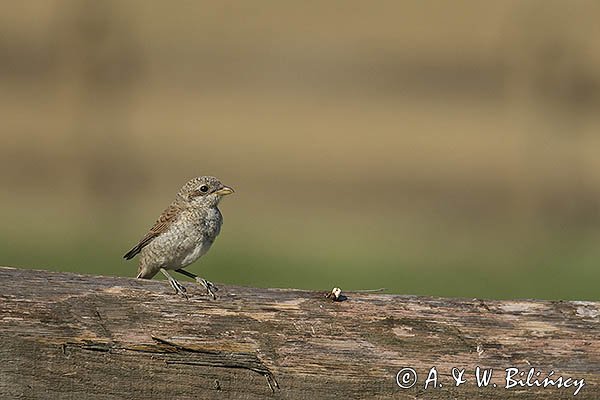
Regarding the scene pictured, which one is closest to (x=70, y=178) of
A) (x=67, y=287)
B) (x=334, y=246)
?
(x=334, y=246)

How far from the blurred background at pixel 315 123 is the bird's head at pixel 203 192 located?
640 centimetres

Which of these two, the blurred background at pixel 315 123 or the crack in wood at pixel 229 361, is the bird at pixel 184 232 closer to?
the crack in wood at pixel 229 361

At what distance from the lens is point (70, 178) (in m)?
18.5

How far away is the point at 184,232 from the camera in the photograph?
22.4ft

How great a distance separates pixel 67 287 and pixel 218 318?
429 millimetres

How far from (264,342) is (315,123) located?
53.7ft

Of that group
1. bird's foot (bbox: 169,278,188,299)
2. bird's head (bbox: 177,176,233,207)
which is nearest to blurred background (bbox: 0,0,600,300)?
bird's head (bbox: 177,176,233,207)

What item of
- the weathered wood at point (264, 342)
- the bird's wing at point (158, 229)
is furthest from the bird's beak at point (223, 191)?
the weathered wood at point (264, 342)

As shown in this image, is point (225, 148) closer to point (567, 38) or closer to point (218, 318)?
point (567, 38)

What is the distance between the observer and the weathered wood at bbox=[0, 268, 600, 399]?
416cm

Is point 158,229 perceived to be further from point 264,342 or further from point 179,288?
point 264,342

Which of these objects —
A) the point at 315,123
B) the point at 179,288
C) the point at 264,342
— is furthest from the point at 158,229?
the point at 315,123

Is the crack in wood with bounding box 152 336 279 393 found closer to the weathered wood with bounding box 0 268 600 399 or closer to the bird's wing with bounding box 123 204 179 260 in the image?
the weathered wood with bounding box 0 268 600 399

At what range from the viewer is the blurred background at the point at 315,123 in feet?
53.0
